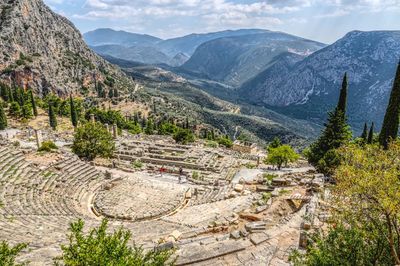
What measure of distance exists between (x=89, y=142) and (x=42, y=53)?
10702 cm

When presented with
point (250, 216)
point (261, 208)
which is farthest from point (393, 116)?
point (250, 216)

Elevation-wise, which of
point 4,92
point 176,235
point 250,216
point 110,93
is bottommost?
point 110,93

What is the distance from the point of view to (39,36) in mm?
125688

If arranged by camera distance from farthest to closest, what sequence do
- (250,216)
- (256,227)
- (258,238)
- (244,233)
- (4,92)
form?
(4,92) → (250,216) → (256,227) → (244,233) → (258,238)

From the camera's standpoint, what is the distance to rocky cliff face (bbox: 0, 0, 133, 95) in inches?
4281

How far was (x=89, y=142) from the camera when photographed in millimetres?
35969

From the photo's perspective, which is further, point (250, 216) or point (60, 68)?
point (60, 68)

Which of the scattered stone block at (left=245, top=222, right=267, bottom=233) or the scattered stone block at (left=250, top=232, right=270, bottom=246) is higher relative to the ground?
the scattered stone block at (left=250, top=232, right=270, bottom=246)

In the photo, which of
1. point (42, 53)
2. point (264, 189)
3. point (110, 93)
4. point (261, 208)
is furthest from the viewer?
point (110, 93)

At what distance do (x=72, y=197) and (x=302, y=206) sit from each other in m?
19.1

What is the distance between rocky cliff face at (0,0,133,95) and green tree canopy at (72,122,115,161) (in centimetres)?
8177

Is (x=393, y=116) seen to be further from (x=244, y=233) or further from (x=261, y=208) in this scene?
(x=244, y=233)

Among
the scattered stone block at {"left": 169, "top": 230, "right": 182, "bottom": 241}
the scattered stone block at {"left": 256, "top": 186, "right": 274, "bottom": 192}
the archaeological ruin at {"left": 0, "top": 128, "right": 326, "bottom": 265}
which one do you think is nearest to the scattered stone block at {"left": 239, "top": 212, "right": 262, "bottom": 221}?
the archaeological ruin at {"left": 0, "top": 128, "right": 326, "bottom": 265}

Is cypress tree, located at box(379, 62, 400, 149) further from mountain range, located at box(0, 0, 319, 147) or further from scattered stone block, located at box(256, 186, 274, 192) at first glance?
mountain range, located at box(0, 0, 319, 147)
